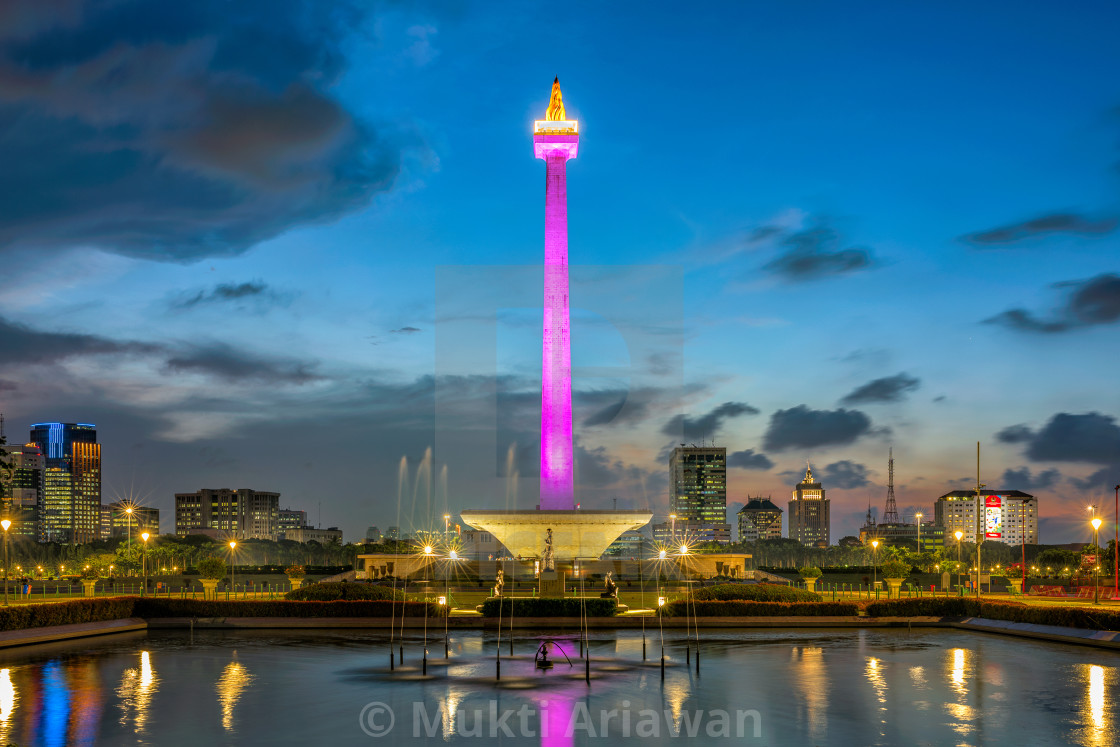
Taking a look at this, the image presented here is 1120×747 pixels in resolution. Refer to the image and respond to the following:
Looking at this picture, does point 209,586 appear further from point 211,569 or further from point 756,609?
point 756,609

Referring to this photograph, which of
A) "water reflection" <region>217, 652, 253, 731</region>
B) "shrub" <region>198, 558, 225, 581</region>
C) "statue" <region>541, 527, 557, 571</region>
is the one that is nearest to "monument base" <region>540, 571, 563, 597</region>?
"statue" <region>541, 527, 557, 571</region>

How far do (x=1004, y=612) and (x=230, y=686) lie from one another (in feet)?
87.6

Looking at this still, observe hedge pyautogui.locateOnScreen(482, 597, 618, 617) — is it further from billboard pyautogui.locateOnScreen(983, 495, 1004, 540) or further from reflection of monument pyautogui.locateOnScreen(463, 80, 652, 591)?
billboard pyautogui.locateOnScreen(983, 495, 1004, 540)

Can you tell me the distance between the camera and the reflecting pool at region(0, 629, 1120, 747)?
53.9 feet

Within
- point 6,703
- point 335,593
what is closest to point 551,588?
point 335,593

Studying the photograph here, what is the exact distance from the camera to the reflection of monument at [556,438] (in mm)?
53438

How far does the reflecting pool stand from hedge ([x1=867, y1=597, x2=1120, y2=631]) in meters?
1.82

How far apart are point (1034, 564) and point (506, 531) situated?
248ft

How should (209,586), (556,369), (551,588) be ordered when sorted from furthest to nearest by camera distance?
(556,369)
(209,586)
(551,588)

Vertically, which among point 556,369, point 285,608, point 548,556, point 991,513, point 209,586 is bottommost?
point 209,586

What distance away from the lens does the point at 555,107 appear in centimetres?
6266

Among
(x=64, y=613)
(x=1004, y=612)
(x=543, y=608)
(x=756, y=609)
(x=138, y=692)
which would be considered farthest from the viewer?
(x=756, y=609)

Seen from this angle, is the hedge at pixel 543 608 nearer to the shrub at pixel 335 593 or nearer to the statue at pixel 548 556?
the shrub at pixel 335 593

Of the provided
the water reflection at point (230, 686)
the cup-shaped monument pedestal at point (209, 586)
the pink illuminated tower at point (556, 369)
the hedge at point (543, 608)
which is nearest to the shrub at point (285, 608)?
the hedge at point (543, 608)
